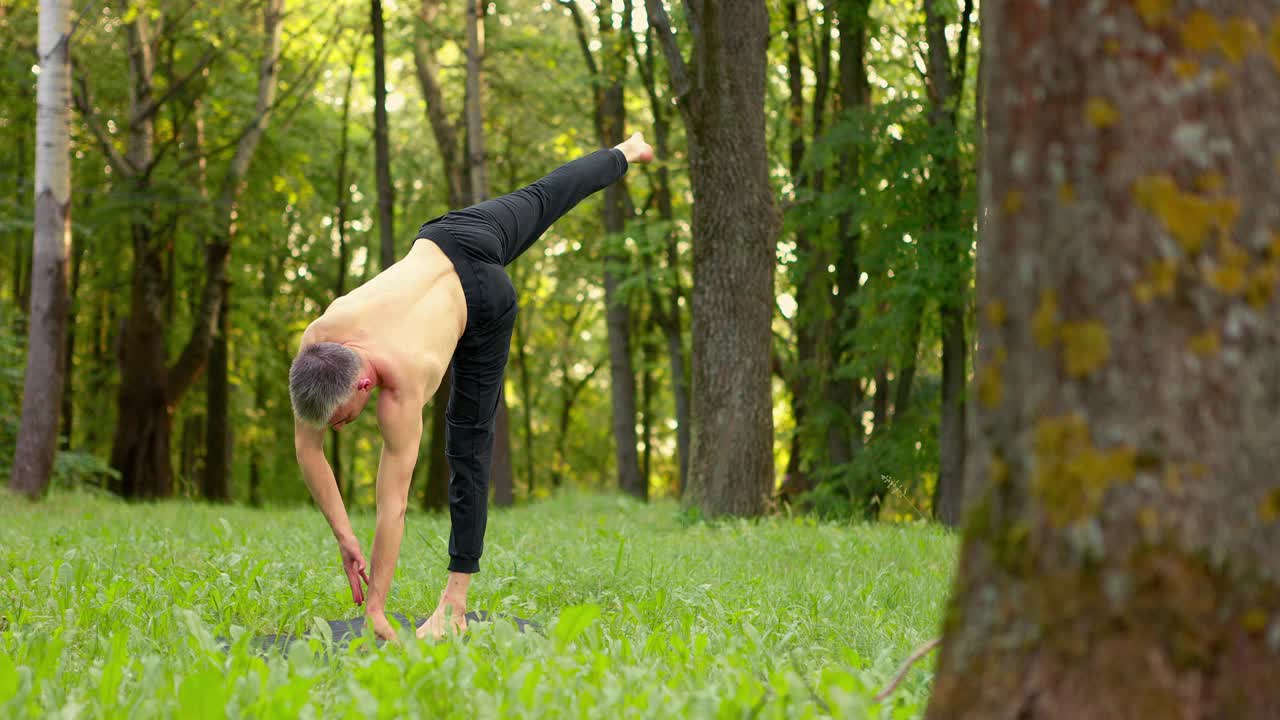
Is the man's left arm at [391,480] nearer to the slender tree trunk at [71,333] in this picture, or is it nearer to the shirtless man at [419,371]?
the shirtless man at [419,371]

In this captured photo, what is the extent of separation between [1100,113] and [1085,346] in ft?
1.34

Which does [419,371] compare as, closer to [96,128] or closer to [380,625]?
[380,625]

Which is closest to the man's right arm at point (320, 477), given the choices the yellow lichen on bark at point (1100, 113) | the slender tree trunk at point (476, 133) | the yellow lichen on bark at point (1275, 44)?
the yellow lichen on bark at point (1100, 113)

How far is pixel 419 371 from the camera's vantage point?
14.2 feet

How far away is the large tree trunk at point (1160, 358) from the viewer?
186 centimetres

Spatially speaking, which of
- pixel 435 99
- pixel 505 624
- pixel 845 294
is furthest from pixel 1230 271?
pixel 435 99

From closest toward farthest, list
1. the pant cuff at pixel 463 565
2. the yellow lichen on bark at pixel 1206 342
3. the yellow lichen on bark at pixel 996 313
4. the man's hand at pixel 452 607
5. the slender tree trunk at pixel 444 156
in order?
1. the yellow lichen on bark at pixel 1206 342
2. the yellow lichen on bark at pixel 996 313
3. the man's hand at pixel 452 607
4. the pant cuff at pixel 463 565
5. the slender tree trunk at pixel 444 156

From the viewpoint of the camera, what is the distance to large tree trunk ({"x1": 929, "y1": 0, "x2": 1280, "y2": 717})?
1.86m

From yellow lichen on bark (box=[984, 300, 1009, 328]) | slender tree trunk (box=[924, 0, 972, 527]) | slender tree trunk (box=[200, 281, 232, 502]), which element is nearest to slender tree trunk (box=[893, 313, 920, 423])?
slender tree trunk (box=[924, 0, 972, 527])

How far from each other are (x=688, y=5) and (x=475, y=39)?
7.32m

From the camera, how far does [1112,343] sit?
1.88 metres

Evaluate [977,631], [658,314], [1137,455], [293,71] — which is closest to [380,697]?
[977,631]

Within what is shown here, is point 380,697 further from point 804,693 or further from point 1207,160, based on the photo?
point 1207,160

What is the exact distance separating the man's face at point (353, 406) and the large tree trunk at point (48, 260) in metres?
9.39
